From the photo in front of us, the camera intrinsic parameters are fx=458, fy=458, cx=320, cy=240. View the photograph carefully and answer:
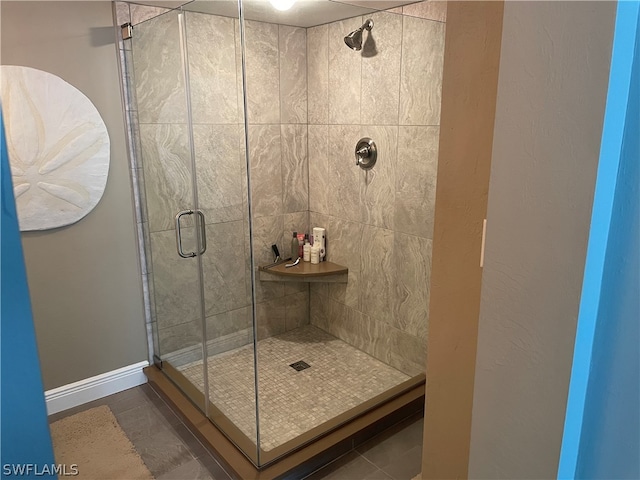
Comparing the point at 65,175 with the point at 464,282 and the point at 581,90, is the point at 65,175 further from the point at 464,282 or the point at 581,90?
the point at 581,90

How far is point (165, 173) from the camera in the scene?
2529 mm

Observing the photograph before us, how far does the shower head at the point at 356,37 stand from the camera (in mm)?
2602

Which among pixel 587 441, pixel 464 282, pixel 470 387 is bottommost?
pixel 470 387

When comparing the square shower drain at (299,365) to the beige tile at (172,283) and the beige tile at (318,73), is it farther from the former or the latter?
the beige tile at (318,73)

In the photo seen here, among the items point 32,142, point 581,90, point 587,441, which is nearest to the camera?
point 581,90

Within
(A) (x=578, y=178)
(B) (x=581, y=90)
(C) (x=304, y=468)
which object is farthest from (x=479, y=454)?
(C) (x=304, y=468)

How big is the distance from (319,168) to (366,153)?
461mm

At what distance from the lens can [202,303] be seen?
2533mm

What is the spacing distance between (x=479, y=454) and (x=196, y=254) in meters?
1.85

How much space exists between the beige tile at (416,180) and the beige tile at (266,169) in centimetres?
87

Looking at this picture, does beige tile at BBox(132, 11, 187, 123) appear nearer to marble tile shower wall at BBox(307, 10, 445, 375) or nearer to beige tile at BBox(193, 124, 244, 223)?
beige tile at BBox(193, 124, 244, 223)

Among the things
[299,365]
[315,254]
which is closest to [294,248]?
[315,254]

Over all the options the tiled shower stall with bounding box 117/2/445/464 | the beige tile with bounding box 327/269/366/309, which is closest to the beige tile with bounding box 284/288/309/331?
the tiled shower stall with bounding box 117/2/445/464

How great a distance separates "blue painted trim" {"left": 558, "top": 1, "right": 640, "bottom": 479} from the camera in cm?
69
